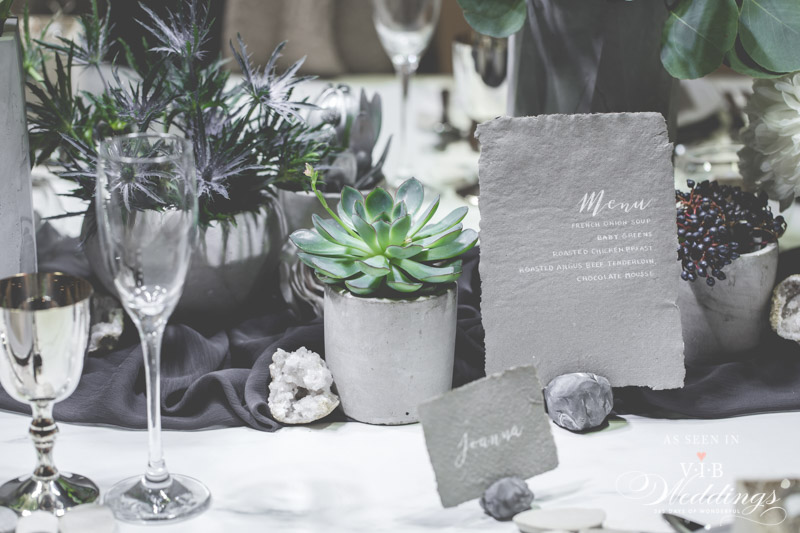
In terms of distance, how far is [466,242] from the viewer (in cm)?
77

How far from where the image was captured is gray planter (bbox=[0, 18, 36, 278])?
32.1 inches

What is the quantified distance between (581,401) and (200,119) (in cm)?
42

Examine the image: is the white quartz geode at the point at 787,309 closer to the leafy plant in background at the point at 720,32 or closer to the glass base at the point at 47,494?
the leafy plant in background at the point at 720,32

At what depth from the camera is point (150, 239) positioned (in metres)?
0.59

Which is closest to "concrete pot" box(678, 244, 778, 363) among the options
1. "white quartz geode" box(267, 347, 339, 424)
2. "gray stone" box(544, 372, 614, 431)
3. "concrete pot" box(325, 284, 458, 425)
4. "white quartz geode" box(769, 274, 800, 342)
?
"white quartz geode" box(769, 274, 800, 342)

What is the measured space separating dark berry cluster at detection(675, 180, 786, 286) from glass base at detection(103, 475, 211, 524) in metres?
0.45

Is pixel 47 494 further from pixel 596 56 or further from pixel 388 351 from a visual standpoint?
pixel 596 56

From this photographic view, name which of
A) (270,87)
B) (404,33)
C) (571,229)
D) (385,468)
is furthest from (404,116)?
(385,468)

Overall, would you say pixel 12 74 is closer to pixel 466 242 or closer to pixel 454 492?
pixel 466 242

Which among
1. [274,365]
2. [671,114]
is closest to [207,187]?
[274,365]

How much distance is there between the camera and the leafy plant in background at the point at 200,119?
840mm

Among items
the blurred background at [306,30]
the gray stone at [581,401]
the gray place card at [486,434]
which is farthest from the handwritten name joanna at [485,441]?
the blurred background at [306,30]

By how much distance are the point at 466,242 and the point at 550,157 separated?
0.10 m

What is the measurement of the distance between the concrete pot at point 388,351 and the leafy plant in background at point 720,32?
0.94 ft
